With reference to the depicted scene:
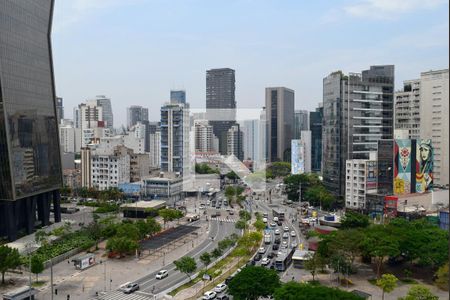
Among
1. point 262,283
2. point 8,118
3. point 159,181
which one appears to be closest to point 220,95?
point 159,181

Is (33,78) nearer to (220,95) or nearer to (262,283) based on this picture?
(262,283)

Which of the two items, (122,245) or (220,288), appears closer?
(220,288)

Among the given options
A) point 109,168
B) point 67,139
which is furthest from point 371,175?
point 67,139

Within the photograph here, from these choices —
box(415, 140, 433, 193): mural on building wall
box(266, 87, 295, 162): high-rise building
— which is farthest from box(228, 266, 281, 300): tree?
box(266, 87, 295, 162): high-rise building

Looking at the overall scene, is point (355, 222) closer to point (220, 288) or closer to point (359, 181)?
point (359, 181)

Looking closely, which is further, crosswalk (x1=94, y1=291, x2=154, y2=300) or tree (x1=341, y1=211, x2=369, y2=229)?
tree (x1=341, y1=211, x2=369, y2=229)

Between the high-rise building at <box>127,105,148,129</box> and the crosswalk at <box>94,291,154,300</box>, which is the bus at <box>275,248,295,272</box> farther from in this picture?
the high-rise building at <box>127,105,148,129</box>

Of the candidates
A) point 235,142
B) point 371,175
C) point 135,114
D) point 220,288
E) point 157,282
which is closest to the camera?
point 220,288
